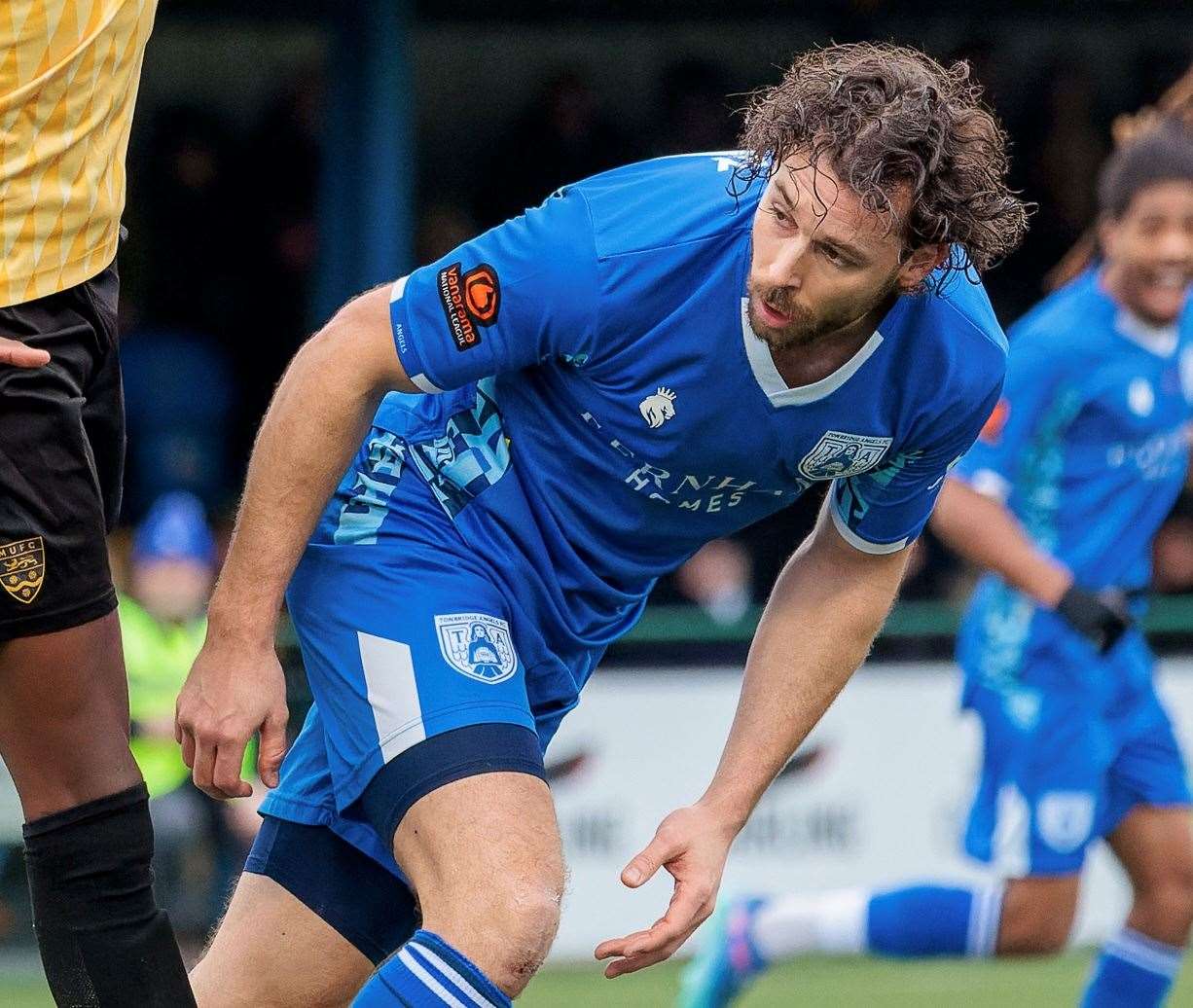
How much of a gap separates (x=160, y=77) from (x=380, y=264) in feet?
7.52

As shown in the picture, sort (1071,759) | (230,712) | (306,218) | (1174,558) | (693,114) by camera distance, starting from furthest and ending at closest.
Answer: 1. (306,218)
2. (693,114)
3. (1174,558)
4. (1071,759)
5. (230,712)

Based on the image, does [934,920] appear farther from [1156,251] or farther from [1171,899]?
[1156,251]

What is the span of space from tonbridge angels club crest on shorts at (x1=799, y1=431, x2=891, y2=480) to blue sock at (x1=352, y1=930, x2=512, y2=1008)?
0.95 m

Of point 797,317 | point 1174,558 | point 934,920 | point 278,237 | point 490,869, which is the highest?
point 797,317

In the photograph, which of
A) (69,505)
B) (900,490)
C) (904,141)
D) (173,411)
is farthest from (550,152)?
(69,505)

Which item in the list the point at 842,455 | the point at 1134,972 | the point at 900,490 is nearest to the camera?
the point at 842,455

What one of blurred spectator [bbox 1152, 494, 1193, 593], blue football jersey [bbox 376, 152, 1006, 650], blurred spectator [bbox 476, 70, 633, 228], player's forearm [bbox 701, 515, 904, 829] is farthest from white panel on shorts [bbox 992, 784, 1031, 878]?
blurred spectator [bbox 476, 70, 633, 228]

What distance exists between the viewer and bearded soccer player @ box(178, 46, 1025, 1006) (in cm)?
299

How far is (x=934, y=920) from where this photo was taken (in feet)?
17.8

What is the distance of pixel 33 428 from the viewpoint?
287 cm

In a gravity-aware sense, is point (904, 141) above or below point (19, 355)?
above

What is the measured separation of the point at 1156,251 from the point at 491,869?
3206 millimetres

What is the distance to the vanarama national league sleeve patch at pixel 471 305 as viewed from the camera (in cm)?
307

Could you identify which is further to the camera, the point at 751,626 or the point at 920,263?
the point at 751,626
